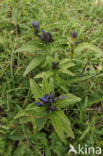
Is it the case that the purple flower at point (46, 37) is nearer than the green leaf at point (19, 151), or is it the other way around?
the green leaf at point (19, 151)

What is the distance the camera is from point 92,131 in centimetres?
177

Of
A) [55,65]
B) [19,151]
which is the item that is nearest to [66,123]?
[19,151]

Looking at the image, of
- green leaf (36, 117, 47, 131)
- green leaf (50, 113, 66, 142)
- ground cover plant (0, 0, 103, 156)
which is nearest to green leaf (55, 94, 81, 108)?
ground cover plant (0, 0, 103, 156)

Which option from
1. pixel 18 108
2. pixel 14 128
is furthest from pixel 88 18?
pixel 14 128

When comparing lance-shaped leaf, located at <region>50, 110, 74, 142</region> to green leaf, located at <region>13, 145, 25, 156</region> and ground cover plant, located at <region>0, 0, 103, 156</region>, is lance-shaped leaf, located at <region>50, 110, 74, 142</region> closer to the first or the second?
ground cover plant, located at <region>0, 0, 103, 156</region>

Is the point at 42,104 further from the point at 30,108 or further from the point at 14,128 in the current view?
the point at 14,128

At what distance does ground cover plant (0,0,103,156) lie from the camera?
165 cm

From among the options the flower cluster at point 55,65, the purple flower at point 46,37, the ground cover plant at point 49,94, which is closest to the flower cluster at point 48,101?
the ground cover plant at point 49,94

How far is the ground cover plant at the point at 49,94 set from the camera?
65.1 inches

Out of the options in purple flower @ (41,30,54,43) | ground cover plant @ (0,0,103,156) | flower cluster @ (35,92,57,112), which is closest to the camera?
flower cluster @ (35,92,57,112)

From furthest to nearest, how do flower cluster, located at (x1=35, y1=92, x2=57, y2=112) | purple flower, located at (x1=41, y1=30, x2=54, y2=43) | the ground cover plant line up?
purple flower, located at (x1=41, y1=30, x2=54, y2=43), the ground cover plant, flower cluster, located at (x1=35, y1=92, x2=57, y2=112)

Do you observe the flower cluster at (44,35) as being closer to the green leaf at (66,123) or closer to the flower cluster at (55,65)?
the flower cluster at (55,65)

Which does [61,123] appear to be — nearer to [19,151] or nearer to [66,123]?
[66,123]

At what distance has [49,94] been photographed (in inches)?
64.9
